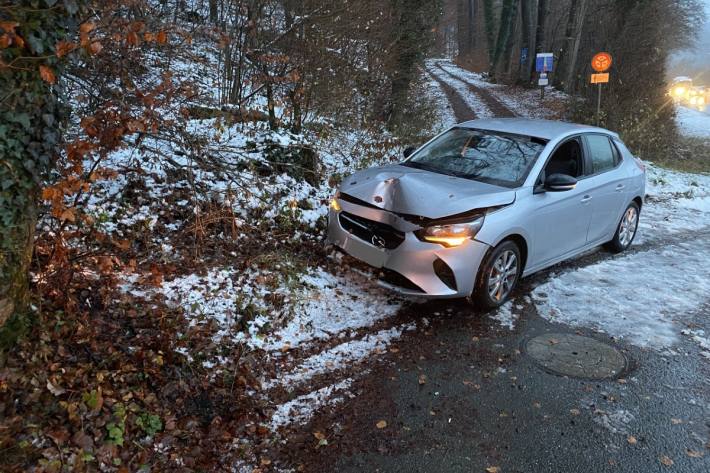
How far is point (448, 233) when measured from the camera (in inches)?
187

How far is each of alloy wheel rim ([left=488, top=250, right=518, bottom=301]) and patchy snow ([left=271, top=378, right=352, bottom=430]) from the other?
1921mm

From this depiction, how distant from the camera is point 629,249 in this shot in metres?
7.54

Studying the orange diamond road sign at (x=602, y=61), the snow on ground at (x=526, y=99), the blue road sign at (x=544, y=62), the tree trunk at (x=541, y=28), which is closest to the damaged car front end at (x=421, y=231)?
the orange diamond road sign at (x=602, y=61)

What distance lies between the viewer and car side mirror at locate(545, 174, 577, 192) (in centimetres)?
539

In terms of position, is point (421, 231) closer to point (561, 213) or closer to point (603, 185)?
point (561, 213)

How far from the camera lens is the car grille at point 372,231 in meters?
4.90

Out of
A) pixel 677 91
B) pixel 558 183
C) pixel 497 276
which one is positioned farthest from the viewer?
pixel 677 91

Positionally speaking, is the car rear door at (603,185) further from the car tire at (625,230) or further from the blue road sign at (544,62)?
the blue road sign at (544,62)

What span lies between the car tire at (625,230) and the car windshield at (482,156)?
90.9 inches

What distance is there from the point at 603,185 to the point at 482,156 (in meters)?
1.70

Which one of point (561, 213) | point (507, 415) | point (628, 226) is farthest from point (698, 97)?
point (507, 415)

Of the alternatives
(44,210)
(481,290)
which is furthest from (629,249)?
(44,210)

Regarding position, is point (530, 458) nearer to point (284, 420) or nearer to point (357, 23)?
point (284, 420)

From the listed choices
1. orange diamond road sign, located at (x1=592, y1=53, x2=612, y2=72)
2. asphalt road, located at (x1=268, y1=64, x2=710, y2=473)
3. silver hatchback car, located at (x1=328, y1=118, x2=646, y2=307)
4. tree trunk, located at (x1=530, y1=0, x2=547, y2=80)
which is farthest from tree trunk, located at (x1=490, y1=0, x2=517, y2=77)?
asphalt road, located at (x1=268, y1=64, x2=710, y2=473)
